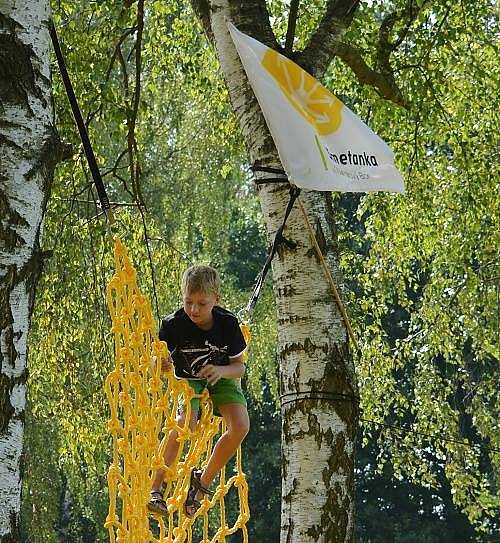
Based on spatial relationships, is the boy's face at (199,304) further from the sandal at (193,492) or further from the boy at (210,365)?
the sandal at (193,492)

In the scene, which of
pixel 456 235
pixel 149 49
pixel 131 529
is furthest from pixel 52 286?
pixel 131 529

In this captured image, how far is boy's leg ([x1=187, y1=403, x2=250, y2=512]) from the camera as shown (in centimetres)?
298

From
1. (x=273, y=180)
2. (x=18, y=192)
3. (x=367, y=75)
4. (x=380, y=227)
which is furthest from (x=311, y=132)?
(x=380, y=227)

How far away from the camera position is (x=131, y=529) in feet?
8.52

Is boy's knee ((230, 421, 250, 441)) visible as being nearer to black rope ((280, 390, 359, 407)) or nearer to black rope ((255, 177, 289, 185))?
black rope ((280, 390, 359, 407))

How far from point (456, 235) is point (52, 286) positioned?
1.96 meters

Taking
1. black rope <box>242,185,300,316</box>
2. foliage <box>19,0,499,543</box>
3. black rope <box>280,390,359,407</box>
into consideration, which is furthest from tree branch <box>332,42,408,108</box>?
black rope <box>280,390,359,407</box>

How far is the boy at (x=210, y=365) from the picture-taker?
295 centimetres

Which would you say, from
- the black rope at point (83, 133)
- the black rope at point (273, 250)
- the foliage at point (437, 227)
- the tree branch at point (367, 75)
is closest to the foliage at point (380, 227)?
the foliage at point (437, 227)

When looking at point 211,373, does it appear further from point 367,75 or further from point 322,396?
point 367,75

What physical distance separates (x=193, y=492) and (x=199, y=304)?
1.77ft

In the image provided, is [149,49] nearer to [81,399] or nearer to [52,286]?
[52,286]

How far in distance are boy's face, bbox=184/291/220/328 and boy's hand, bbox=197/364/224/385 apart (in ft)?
0.43

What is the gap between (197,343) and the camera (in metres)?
2.97
